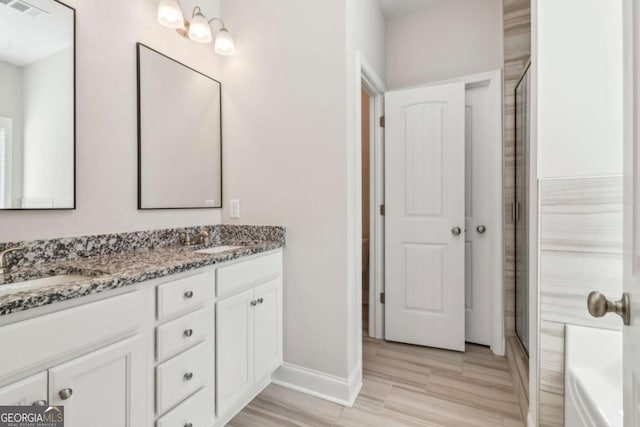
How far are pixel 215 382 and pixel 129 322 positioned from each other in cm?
57

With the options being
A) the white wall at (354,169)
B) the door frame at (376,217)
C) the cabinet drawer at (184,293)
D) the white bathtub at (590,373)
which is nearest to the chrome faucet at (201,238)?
the cabinet drawer at (184,293)

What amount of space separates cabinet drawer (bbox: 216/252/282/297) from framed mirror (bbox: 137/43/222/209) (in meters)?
0.59

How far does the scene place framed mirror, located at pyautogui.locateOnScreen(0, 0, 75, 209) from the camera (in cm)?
115

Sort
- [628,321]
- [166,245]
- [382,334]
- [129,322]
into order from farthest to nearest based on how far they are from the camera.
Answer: [382,334]
[166,245]
[129,322]
[628,321]

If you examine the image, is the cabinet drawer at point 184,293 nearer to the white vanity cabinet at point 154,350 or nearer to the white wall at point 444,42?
the white vanity cabinet at point 154,350

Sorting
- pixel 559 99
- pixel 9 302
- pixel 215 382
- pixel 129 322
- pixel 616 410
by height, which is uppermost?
pixel 559 99

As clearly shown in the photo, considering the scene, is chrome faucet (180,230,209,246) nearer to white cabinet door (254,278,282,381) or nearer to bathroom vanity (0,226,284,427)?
bathroom vanity (0,226,284,427)

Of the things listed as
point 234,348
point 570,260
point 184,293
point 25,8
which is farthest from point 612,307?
point 25,8

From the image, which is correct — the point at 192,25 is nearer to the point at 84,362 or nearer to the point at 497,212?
the point at 84,362

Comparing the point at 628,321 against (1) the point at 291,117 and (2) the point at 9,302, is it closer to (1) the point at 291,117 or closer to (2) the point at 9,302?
(2) the point at 9,302

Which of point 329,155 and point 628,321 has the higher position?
point 329,155

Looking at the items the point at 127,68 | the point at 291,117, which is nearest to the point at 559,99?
the point at 291,117

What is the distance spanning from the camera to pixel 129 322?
1033 mm

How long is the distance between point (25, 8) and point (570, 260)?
2438 mm
